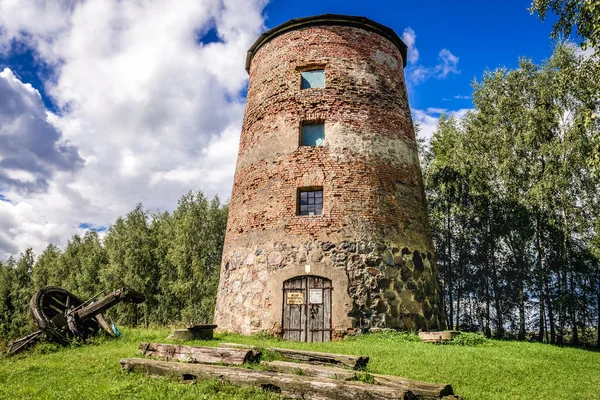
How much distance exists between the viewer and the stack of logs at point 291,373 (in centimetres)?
509

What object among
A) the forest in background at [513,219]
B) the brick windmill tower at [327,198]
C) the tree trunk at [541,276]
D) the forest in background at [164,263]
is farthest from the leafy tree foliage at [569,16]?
the forest in background at [164,263]

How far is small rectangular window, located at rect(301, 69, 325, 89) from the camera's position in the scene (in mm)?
14377

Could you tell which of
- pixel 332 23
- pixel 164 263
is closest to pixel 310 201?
pixel 332 23

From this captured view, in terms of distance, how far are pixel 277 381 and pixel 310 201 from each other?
7801 mm

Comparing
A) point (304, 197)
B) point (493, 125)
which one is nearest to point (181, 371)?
point (304, 197)

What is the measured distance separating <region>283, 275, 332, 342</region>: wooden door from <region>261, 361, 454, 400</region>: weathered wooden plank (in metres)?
5.37

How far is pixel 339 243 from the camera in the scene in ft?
40.0

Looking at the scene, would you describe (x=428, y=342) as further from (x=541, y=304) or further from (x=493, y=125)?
(x=493, y=125)

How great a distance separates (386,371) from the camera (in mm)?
6984

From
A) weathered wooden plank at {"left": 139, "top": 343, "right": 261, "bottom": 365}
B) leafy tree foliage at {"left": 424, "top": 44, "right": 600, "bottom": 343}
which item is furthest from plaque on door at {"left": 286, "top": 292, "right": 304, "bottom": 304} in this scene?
leafy tree foliage at {"left": 424, "top": 44, "right": 600, "bottom": 343}

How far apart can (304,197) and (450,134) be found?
14593mm

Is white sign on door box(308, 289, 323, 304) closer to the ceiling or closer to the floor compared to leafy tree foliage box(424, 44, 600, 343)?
closer to the floor

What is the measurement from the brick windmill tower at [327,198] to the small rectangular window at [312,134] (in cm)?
4

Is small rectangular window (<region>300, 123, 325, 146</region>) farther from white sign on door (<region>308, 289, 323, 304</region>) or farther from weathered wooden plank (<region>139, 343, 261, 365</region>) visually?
weathered wooden plank (<region>139, 343, 261, 365</region>)
